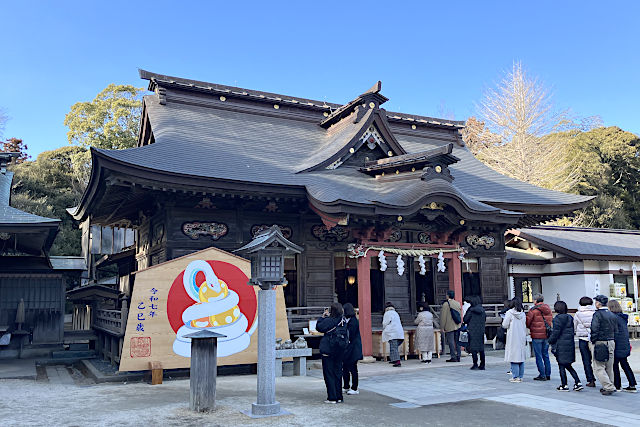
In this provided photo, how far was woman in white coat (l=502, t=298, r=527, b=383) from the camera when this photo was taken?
9.88m

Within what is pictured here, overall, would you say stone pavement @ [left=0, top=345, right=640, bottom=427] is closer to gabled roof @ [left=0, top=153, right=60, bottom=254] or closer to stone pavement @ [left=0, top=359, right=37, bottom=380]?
stone pavement @ [left=0, top=359, right=37, bottom=380]

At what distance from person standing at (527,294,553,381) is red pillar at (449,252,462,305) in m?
4.36

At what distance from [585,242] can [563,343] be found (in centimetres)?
1565

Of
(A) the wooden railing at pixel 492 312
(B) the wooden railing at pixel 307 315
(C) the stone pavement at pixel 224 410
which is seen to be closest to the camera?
(C) the stone pavement at pixel 224 410

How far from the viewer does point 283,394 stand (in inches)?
347

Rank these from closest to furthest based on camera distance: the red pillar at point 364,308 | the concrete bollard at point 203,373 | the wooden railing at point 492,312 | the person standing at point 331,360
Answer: the concrete bollard at point 203,373 < the person standing at point 331,360 < the red pillar at point 364,308 < the wooden railing at point 492,312

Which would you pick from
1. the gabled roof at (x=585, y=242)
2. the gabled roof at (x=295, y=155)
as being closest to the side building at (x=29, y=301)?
the gabled roof at (x=295, y=155)

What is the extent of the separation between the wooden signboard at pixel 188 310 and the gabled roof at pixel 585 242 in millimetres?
14382

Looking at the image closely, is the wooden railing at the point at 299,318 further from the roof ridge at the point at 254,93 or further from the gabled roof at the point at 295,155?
the roof ridge at the point at 254,93

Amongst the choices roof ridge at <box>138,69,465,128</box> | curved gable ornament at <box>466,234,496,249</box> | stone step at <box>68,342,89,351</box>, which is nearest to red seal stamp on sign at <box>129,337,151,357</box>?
stone step at <box>68,342,89,351</box>

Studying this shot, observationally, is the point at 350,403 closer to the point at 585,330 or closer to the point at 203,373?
the point at 203,373

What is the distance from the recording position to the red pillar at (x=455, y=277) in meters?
14.6

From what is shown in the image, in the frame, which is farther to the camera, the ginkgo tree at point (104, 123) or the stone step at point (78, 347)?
the ginkgo tree at point (104, 123)

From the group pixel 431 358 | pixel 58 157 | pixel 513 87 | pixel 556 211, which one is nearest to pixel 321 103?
pixel 556 211
